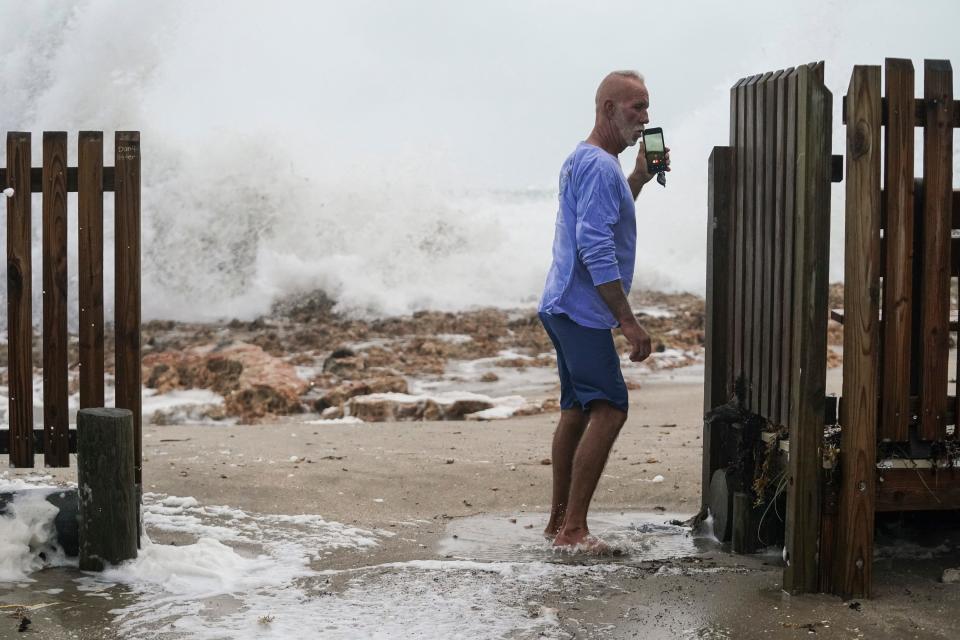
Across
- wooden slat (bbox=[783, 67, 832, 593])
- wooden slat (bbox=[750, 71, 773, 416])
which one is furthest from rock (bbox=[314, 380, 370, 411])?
wooden slat (bbox=[783, 67, 832, 593])

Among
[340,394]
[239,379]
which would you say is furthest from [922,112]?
[239,379]

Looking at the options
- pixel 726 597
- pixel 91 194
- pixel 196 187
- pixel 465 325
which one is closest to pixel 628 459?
pixel 726 597

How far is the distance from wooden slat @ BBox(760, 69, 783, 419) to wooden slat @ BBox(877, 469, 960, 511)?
0.56 meters

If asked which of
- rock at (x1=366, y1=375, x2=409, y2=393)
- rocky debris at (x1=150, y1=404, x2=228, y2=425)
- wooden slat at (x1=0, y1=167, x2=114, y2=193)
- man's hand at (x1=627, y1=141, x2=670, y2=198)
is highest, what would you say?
man's hand at (x1=627, y1=141, x2=670, y2=198)

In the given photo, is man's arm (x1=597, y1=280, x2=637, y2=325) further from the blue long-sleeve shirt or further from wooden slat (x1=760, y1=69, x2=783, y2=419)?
wooden slat (x1=760, y1=69, x2=783, y2=419)

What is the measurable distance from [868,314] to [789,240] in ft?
1.51

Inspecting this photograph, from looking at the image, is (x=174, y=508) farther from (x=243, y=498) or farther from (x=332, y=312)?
(x=332, y=312)

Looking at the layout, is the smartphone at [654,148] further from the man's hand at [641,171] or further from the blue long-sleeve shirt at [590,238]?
the blue long-sleeve shirt at [590,238]

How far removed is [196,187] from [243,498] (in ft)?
60.7

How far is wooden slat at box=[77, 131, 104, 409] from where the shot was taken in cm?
470

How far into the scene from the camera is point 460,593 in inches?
166

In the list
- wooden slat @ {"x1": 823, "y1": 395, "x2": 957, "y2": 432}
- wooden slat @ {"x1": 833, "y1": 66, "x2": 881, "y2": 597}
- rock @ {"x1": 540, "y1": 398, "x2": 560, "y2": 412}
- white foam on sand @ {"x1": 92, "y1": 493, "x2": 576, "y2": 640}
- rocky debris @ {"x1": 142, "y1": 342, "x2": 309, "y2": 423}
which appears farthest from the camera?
rocky debris @ {"x1": 142, "y1": 342, "x2": 309, "y2": 423}

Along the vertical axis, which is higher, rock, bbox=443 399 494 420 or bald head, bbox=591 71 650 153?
bald head, bbox=591 71 650 153

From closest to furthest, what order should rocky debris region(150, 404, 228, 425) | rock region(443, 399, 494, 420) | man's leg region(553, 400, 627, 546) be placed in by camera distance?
man's leg region(553, 400, 627, 546), rock region(443, 399, 494, 420), rocky debris region(150, 404, 228, 425)
